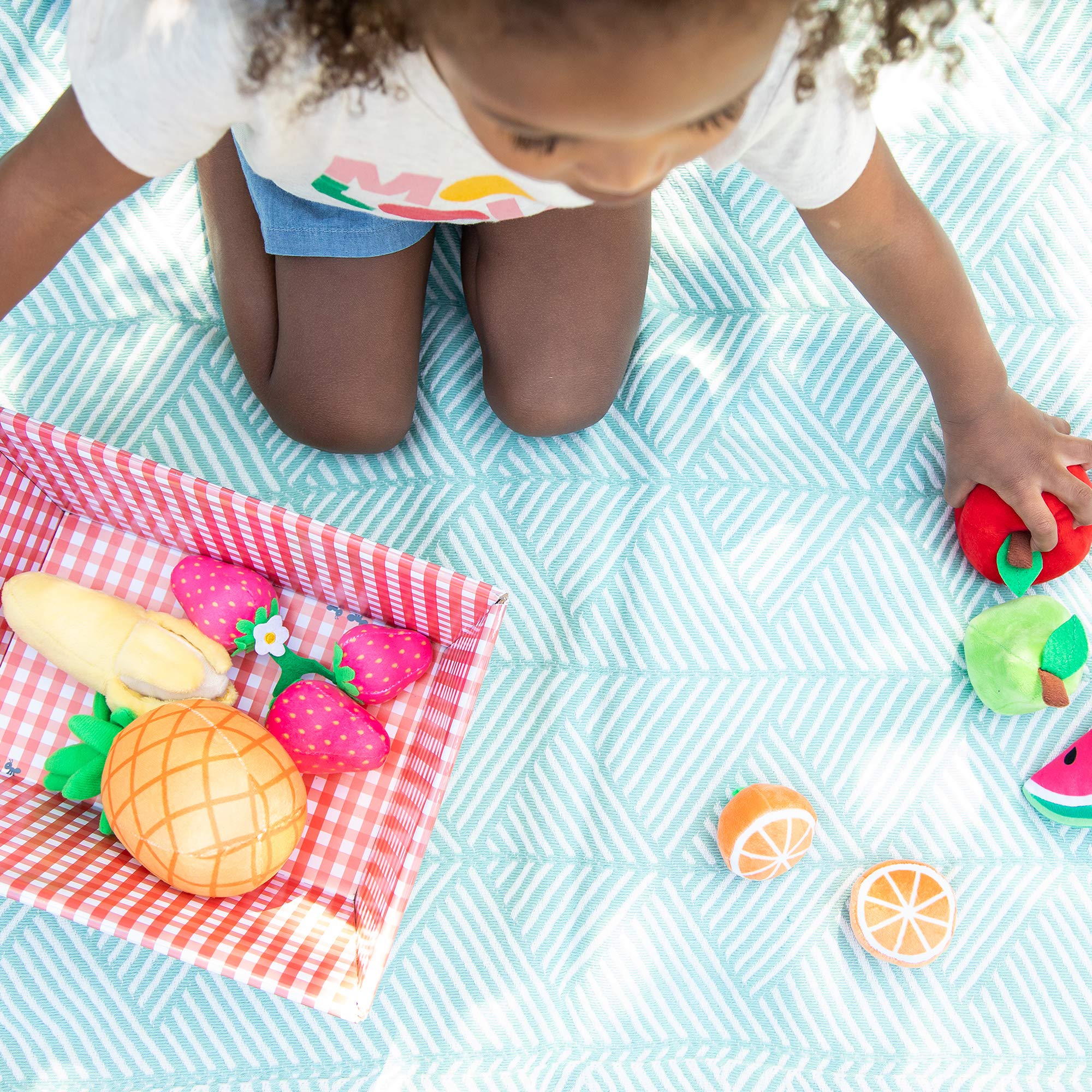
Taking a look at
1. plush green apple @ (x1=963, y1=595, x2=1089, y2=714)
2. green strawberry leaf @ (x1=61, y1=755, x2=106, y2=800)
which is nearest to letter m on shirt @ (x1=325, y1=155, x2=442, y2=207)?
green strawberry leaf @ (x1=61, y1=755, x2=106, y2=800)

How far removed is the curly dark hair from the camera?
0.36 m

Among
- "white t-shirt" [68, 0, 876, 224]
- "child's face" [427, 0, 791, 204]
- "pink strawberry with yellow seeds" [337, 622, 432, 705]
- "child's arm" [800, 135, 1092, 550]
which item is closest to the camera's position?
"child's face" [427, 0, 791, 204]

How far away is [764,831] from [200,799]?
43 centimetres

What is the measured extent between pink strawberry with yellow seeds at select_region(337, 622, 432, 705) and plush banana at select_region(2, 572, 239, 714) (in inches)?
4.2

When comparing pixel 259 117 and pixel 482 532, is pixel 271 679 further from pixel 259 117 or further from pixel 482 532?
pixel 259 117

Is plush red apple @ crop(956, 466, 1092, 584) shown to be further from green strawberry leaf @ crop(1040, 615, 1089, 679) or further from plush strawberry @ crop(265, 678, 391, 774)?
plush strawberry @ crop(265, 678, 391, 774)

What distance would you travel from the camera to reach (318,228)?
2.31 feet

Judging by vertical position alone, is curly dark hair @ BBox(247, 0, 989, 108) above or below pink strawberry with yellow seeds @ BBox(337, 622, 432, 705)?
above

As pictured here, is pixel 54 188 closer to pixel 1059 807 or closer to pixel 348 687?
pixel 348 687

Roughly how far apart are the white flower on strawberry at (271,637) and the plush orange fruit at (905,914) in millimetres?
→ 518

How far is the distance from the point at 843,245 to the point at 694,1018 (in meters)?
0.63

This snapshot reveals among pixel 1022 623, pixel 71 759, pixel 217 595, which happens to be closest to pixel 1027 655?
pixel 1022 623

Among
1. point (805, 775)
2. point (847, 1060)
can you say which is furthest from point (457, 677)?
point (847, 1060)

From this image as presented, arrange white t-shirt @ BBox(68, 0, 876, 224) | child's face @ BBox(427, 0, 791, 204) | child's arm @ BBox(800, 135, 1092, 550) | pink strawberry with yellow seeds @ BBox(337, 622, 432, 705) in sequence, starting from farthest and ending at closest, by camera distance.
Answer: pink strawberry with yellow seeds @ BBox(337, 622, 432, 705) < child's arm @ BBox(800, 135, 1092, 550) < white t-shirt @ BBox(68, 0, 876, 224) < child's face @ BBox(427, 0, 791, 204)
